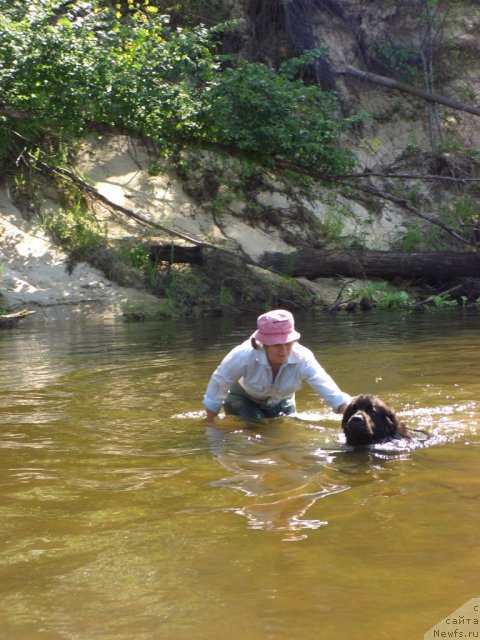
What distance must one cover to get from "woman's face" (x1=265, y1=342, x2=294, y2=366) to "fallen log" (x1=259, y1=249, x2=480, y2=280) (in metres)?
10.8

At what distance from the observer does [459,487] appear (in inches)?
197

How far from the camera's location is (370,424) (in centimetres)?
611

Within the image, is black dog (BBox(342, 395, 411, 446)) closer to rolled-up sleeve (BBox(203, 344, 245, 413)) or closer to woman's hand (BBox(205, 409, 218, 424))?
rolled-up sleeve (BBox(203, 344, 245, 413))

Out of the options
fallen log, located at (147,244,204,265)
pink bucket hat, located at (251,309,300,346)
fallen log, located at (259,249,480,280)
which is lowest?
pink bucket hat, located at (251,309,300,346)

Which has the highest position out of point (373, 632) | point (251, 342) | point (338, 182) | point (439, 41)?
point (439, 41)

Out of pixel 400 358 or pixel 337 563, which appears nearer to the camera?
pixel 337 563

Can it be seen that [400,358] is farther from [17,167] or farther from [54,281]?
[17,167]

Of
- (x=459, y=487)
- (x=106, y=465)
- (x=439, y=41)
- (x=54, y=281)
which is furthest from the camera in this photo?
(x=439, y=41)

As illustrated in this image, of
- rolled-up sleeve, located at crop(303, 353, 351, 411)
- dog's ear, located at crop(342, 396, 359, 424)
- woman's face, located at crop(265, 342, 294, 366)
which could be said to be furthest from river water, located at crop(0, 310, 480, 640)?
woman's face, located at crop(265, 342, 294, 366)

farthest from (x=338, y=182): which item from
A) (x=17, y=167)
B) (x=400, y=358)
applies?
(x=400, y=358)

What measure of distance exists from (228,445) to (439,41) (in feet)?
67.0

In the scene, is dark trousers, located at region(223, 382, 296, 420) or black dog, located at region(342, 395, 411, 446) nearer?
black dog, located at region(342, 395, 411, 446)

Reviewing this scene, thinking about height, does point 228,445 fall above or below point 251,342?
below

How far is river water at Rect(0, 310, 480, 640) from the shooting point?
330 centimetres
